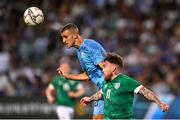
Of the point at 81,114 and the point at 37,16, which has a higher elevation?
the point at 37,16

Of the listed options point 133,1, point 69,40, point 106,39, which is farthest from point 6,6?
point 69,40

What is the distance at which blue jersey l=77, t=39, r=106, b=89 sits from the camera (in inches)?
457

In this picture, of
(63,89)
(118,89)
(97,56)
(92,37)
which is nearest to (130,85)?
(118,89)

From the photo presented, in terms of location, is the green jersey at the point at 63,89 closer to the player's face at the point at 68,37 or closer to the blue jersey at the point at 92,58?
the blue jersey at the point at 92,58

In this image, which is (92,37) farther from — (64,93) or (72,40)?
(72,40)

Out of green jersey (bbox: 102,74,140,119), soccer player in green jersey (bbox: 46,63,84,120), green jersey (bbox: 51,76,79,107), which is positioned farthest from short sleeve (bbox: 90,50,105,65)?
green jersey (bbox: 51,76,79,107)

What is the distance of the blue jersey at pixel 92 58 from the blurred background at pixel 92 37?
7356 millimetres

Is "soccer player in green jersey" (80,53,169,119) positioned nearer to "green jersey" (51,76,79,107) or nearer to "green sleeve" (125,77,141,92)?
"green sleeve" (125,77,141,92)

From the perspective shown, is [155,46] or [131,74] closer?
[131,74]

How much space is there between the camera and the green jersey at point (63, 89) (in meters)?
17.1

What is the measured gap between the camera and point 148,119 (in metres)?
19.3

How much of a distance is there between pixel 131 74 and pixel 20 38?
13.2 feet

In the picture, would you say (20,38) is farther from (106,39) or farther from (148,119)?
(148,119)

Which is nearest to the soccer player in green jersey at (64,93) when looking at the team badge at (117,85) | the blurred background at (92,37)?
the blurred background at (92,37)
